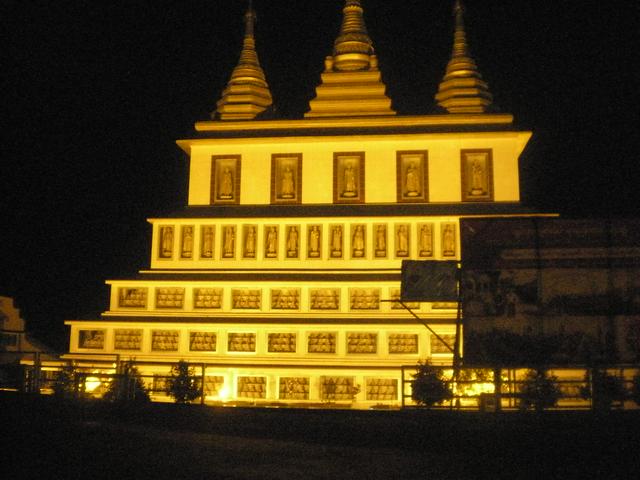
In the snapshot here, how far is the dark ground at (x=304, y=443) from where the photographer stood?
42.9 feet

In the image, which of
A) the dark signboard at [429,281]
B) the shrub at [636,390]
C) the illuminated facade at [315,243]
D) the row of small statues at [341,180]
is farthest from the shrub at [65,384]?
the shrub at [636,390]

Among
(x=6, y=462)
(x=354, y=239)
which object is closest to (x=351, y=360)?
(x=354, y=239)

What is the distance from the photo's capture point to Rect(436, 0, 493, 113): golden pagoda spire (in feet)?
127

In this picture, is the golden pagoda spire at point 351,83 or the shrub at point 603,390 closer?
the shrub at point 603,390

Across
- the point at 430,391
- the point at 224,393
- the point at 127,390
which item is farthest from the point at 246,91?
the point at 430,391

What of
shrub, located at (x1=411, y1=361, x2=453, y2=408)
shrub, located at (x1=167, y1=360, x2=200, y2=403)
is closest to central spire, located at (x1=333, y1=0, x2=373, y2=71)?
shrub, located at (x1=167, y1=360, x2=200, y2=403)

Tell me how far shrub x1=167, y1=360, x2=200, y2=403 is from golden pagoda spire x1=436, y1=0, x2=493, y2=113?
1829 centimetres

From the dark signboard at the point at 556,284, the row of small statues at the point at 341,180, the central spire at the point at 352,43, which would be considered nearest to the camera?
the dark signboard at the point at 556,284

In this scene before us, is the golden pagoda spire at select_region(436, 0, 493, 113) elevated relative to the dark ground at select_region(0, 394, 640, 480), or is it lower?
elevated

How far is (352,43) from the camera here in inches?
1555

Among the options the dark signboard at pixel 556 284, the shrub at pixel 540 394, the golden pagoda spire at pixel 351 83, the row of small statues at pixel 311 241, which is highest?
the golden pagoda spire at pixel 351 83

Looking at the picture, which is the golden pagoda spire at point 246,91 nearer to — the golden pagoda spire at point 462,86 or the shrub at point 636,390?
the golden pagoda spire at point 462,86

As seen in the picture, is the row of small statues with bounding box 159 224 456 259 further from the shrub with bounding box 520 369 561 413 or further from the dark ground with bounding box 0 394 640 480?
the dark ground with bounding box 0 394 640 480

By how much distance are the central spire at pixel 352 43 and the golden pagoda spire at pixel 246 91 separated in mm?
4060
